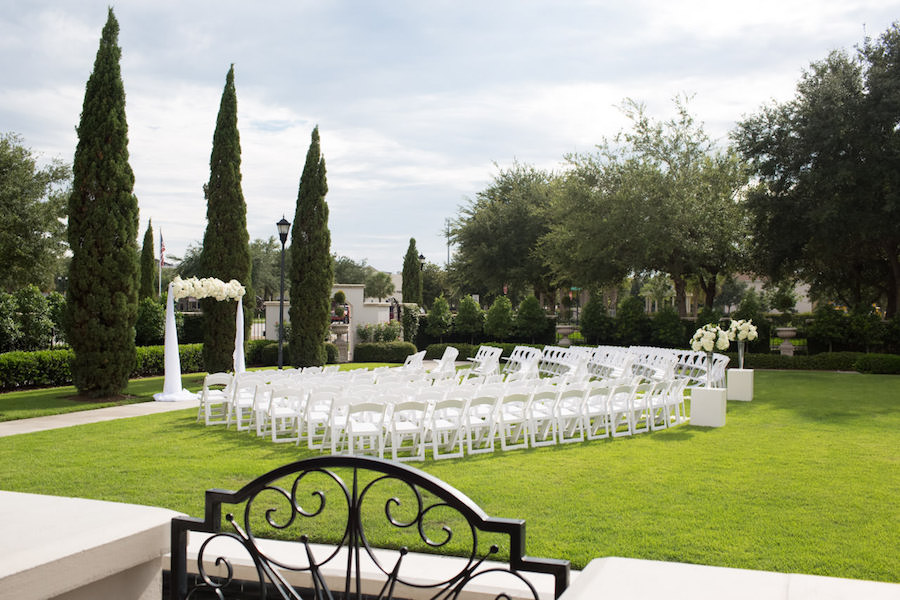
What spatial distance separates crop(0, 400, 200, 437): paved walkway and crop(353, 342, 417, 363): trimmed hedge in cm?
1112

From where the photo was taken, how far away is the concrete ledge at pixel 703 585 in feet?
6.91

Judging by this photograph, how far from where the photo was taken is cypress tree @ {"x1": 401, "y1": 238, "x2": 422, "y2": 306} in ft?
119

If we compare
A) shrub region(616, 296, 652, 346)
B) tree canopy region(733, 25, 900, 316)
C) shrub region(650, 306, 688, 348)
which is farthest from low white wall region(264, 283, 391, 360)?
tree canopy region(733, 25, 900, 316)

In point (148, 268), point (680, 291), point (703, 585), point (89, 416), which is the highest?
point (148, 268)

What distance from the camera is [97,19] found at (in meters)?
14.3

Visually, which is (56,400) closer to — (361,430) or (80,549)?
(361,430)

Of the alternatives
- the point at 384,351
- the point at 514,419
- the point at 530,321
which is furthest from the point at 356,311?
the point at 514,419

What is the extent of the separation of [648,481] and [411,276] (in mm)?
30869

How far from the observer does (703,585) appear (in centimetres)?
225

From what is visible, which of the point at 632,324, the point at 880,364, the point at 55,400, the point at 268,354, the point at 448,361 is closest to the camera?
the point at 55,400

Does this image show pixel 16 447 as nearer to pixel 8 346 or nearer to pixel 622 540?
pixel 622 540

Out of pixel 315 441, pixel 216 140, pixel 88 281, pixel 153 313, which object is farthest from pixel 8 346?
pixel 315 441

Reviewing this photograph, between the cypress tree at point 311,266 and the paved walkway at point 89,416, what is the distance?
26.6 feet

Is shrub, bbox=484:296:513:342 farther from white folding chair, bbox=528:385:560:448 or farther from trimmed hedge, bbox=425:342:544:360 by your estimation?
white folding chair, bbox=528:385:560:448
